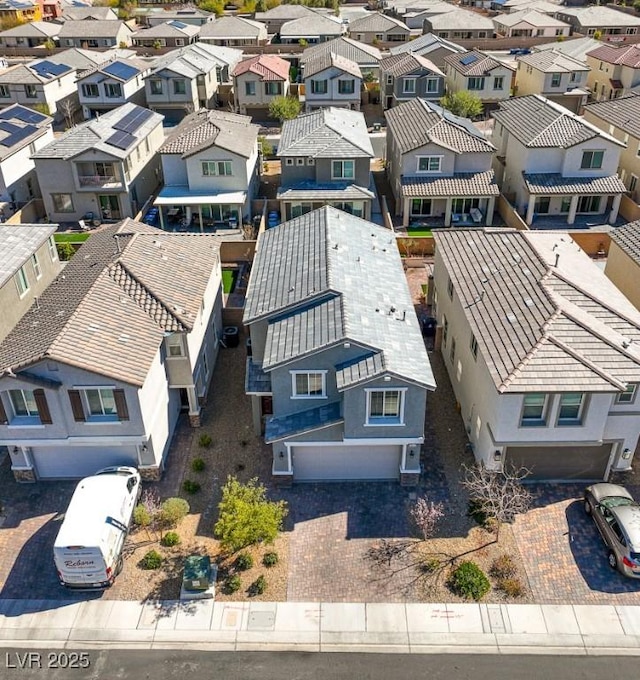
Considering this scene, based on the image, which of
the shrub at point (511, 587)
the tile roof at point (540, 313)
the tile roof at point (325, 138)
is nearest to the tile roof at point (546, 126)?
the tile roof at point (325, 138)

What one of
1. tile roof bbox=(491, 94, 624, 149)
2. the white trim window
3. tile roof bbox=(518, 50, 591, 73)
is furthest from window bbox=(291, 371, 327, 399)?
tile roof bbox=(518, 50, 591, 73)

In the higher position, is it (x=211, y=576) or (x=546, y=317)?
(x=546, y=317)

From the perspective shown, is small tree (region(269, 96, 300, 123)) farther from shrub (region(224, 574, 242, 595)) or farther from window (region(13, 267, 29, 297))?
shrub (region(224, 574, 242, 595))

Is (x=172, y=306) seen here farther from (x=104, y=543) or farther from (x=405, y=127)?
(x=405, y=127)

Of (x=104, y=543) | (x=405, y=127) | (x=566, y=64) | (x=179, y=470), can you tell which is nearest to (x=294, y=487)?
(x=179, y=470)

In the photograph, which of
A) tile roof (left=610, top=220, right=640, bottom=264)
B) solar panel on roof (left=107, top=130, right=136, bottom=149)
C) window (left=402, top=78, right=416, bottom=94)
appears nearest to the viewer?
tile roof (left=610, top=220, right=640, bottom=264)

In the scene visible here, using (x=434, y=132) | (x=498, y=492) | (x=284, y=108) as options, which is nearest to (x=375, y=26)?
(x=284, y=108)

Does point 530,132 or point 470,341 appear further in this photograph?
point 530,132

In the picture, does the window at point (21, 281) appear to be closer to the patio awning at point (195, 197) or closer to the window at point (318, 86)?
the patio awning at point (195, 197)
